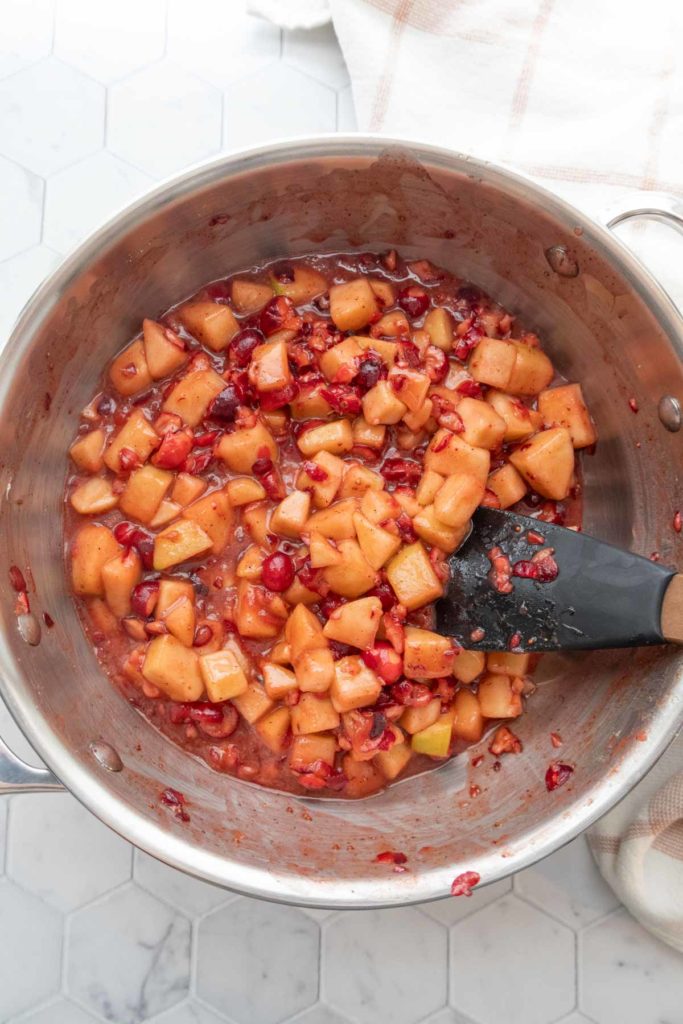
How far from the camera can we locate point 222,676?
2.76 m

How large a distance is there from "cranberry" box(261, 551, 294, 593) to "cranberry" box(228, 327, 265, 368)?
65 cm

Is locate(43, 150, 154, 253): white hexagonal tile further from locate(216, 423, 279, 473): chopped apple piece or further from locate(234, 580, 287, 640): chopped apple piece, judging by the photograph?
locate(234, 580, 287, 640): chopped apple piece

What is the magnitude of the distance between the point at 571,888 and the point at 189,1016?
1344 millimetres

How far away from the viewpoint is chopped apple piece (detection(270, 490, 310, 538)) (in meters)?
2.81

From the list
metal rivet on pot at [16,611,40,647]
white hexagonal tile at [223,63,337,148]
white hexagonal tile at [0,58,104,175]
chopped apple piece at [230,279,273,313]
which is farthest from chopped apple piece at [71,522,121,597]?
white hexagonal tile at [223,63,337,148]

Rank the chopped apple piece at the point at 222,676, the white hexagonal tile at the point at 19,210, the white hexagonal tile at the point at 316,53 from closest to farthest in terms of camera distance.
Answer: the chopped apple piece at the point at 222,676, the white hexagonal tile at the point at 19,210, the white hexagonal tile at the point at 316,53

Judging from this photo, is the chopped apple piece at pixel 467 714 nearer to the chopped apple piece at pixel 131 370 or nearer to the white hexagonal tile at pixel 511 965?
the white hexagonal tile at pixel 511 965

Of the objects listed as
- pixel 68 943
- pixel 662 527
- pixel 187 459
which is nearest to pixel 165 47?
pixel 187 459

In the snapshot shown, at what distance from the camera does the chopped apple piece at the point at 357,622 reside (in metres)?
2.70

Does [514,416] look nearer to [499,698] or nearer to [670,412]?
[670,412]

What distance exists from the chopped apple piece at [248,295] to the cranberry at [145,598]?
0.97 metres

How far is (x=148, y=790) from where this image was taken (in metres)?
2.76

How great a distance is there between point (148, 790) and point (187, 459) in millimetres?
1018

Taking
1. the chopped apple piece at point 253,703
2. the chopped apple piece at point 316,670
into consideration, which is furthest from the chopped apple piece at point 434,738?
the chopped apple piece at point 253,703
